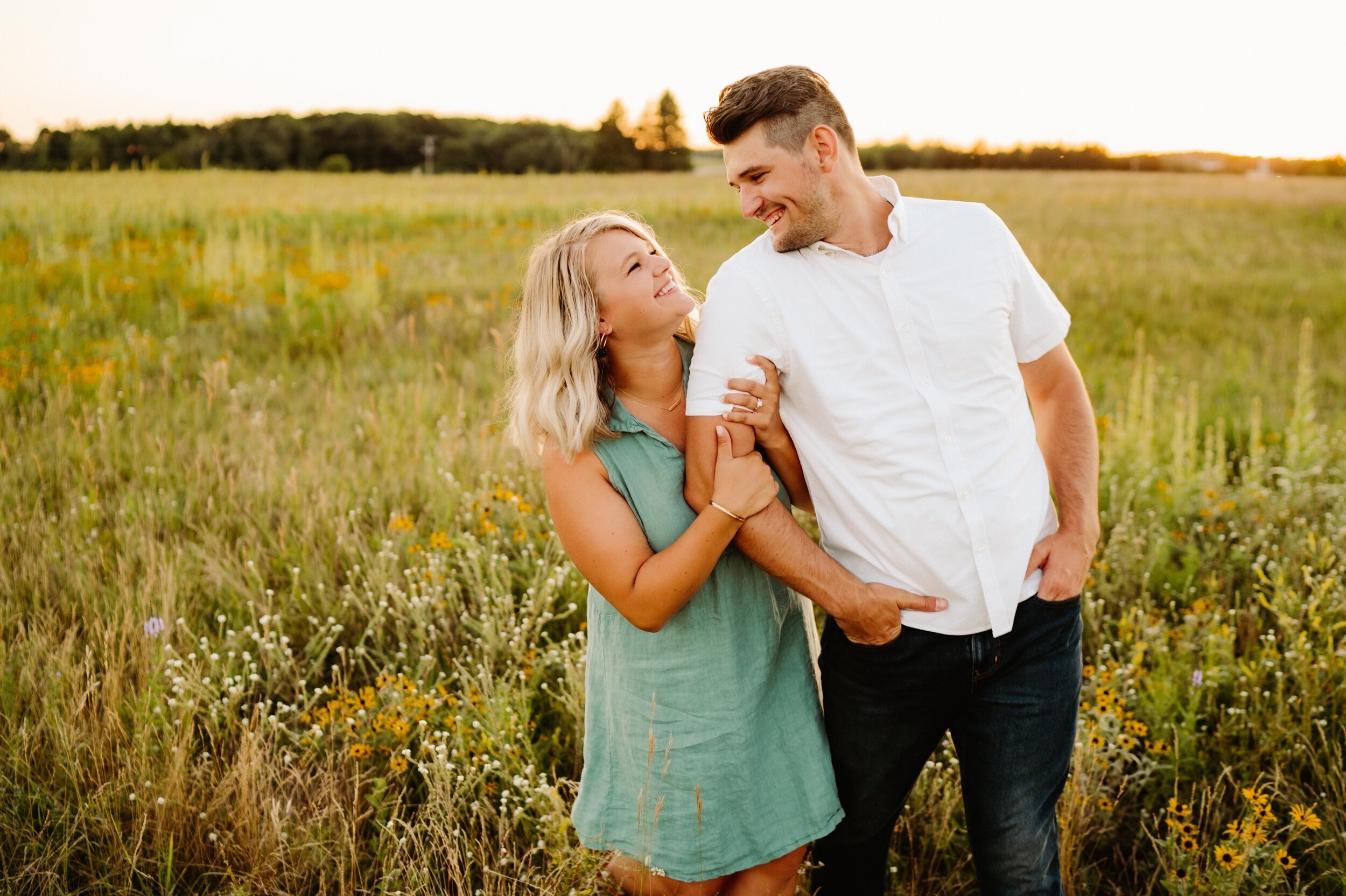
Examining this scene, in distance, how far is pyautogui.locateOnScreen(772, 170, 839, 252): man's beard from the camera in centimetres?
223

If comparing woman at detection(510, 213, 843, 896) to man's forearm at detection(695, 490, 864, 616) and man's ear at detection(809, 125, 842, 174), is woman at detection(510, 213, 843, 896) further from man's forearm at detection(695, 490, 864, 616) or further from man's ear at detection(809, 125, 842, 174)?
man's ear at detection(809, 125, 842, 174)

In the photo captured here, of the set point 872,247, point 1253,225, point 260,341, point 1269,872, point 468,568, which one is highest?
point 1253,225

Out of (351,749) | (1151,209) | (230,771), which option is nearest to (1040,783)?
(351,749)

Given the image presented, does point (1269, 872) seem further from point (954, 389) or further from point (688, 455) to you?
point (688, 455)

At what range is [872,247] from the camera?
226 cm

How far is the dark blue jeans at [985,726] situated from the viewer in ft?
7.16

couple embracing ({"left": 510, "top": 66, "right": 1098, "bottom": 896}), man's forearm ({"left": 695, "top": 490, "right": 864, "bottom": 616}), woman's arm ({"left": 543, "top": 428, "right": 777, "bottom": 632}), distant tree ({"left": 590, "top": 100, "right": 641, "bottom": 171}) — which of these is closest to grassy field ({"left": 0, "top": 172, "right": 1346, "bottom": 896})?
couple embracing ({"left": 510, "top": 66, "right": 1098, "bottom": 896})

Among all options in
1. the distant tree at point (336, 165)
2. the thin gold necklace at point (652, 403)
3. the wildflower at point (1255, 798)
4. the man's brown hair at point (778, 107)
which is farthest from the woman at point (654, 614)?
the distant tree at point (336, 165)

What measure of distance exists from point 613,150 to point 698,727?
219ft

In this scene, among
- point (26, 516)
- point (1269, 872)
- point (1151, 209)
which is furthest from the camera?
point (1151, 209)

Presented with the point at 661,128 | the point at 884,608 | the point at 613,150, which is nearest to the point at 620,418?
the point at 884,608

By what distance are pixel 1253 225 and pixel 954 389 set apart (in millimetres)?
17149

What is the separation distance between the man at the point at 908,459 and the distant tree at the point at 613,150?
61.9m

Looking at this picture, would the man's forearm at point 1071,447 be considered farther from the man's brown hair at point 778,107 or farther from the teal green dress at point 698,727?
the man's brown hair at point 778,107
